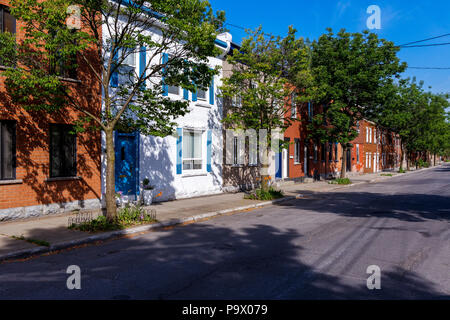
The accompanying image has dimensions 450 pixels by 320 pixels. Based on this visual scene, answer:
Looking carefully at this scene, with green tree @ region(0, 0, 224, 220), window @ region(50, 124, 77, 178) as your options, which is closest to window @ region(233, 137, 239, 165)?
green tree @ region(0, 0, 224, 220)

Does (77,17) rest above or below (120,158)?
above

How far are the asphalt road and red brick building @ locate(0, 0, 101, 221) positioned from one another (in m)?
3.91

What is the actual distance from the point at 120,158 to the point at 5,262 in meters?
6.65

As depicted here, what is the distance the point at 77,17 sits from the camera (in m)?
8.92

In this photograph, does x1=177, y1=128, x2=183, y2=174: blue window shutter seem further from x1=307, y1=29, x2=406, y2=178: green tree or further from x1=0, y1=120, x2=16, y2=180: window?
x1=307, y1=29, x2=406, y2=178: green tree

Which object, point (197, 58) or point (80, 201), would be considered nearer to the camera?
point (197, 58)

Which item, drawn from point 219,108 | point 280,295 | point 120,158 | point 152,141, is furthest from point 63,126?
point 280,295

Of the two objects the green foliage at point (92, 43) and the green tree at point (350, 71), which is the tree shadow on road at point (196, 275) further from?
the green tree at point (350, 71)

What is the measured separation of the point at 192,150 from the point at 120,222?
23.8ft

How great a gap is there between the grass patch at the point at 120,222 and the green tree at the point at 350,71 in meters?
16.8

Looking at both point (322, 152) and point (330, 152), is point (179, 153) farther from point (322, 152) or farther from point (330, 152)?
point (330, 152)

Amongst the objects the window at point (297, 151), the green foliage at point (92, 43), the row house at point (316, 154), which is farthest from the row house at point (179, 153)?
the window at point (297, 151)

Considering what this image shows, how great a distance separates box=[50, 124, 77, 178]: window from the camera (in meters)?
10.7
